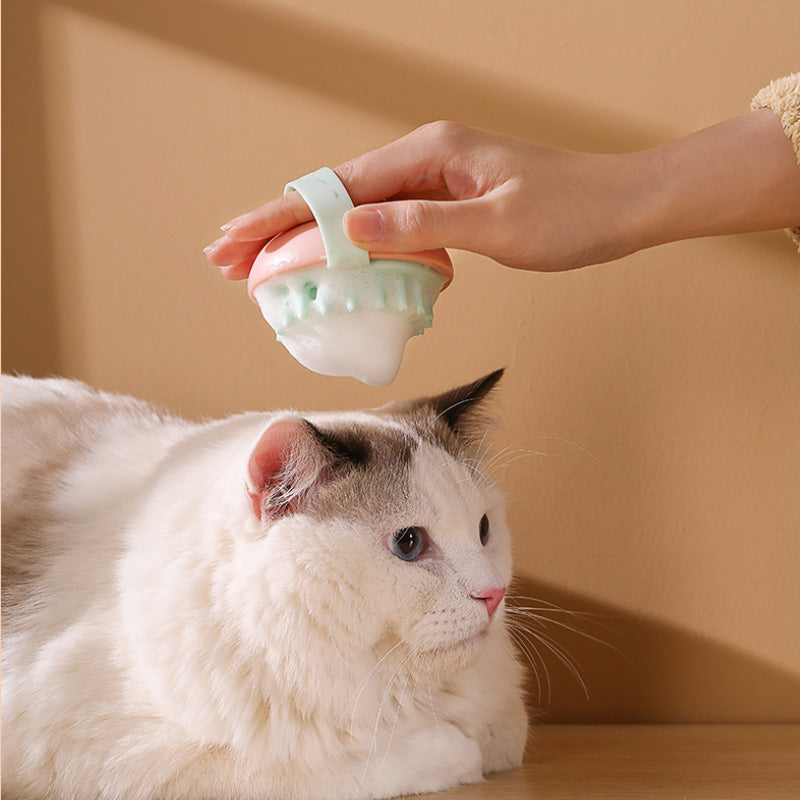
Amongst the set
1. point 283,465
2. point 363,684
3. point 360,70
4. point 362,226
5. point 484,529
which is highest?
point 360,70

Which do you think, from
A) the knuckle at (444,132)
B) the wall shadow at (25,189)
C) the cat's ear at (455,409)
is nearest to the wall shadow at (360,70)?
the wall shadow at (25,189)

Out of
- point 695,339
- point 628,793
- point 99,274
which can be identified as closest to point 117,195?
point 99,274

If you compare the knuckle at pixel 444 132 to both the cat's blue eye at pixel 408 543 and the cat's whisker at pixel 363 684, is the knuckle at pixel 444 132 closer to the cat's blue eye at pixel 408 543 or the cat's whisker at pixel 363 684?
the cat's blue eye at pixel 408 543

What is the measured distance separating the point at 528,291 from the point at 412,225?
0.68 m

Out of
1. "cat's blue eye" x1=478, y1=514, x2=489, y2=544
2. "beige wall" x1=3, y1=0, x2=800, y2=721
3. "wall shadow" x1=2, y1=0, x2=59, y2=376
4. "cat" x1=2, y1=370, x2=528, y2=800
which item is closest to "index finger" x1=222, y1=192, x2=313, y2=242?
"cat" x1=2, y1=370, x2=528, y2=800

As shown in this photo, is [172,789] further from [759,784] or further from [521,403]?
[521,403]

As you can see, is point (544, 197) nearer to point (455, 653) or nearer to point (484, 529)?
point (484, 529)

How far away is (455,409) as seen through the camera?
1.27 metres

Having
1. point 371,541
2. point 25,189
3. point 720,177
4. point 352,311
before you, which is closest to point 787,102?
point 720,177

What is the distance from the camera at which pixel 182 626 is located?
103cm

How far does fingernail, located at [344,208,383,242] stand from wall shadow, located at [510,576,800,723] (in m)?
0.84

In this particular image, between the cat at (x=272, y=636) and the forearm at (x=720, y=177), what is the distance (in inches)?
19.4

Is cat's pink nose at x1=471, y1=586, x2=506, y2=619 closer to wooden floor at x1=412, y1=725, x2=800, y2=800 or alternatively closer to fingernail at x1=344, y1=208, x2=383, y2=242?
wooden floor at x1=412, y1=725, x2=800, y2=800

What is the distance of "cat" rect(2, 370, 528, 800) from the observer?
101 centimetres
